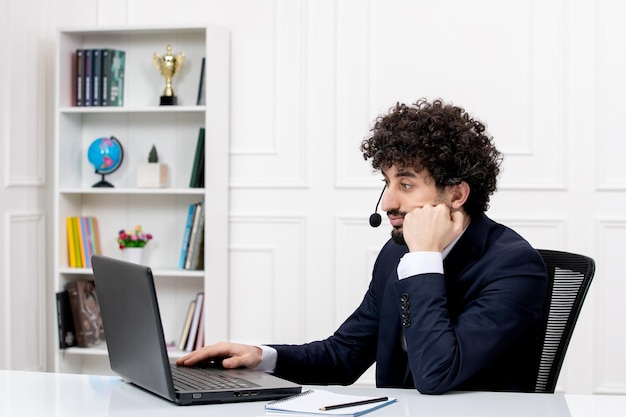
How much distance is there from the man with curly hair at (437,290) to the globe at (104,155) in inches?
85.9

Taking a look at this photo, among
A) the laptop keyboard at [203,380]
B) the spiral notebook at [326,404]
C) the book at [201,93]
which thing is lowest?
the spiral notebook at [326,404]

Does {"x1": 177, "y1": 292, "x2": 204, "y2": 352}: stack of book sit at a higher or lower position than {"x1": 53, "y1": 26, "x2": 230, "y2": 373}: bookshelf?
lower

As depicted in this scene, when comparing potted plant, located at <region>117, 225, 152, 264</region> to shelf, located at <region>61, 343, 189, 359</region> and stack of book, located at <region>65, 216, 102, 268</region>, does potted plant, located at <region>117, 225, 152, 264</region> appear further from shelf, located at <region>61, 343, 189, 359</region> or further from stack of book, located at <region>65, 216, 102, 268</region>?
shelf, located at <region>61, 343, 189, 359</region>

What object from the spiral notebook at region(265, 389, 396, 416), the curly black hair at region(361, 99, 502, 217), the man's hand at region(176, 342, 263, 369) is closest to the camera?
the spiral notebook at region(265, 389, 396, 416)

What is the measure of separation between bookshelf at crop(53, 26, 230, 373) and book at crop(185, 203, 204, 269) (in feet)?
0.19

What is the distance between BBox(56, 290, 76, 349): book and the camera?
3.89 m

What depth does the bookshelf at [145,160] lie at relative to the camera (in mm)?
3869

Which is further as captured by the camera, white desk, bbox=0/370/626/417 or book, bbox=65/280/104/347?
book, bbox=65/280/104/347

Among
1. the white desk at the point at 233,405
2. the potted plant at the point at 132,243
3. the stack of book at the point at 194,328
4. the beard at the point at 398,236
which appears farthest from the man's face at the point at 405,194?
the potted plant at the point at 132,243

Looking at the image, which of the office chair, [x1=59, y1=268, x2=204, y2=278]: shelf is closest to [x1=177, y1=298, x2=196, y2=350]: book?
[x1=59, y1=268, x2=204, y2=278]: shelf

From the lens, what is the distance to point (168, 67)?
3.92m

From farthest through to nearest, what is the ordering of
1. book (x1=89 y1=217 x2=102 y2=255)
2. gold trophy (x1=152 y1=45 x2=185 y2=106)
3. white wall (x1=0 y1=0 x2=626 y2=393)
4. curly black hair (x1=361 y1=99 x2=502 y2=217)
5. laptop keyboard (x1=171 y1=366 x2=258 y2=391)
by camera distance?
book (x1=89 y1=217 x2=102 y2=255) < gold trophy (x1=152 y1=45 x2=185 y2=106) < white wall (x1=0 y1=0 x2=626 y2=393) < curly black hair (x1=361 y1=99 x2=502 y2=217) < laptop keyboard (x1=171 y1=366 x2=258 y2=391)

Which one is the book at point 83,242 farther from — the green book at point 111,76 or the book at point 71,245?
the green book at point 111,76

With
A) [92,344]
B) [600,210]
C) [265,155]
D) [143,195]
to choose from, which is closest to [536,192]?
[600,210]
